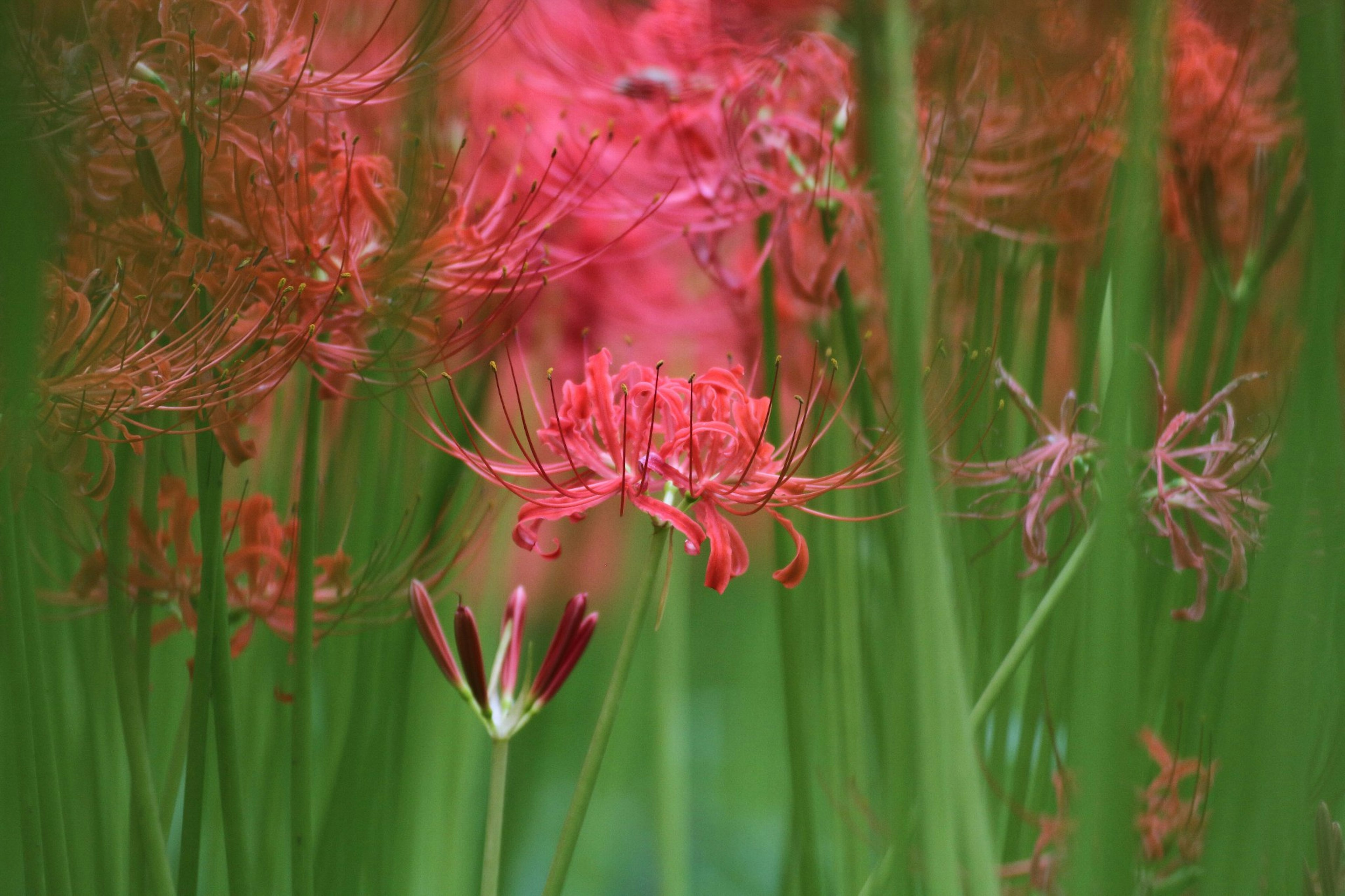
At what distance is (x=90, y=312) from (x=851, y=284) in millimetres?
235

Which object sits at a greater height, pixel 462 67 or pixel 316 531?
pixel 462 67

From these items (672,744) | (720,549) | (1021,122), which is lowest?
(672,744)

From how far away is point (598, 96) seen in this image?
0.39 m

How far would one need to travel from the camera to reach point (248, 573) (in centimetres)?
29

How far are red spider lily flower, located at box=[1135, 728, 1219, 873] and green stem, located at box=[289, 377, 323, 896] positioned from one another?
0.23m

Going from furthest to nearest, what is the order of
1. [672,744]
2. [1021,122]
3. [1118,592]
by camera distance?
1. [672,744]
2. [1021,122]
3. [1118,592]

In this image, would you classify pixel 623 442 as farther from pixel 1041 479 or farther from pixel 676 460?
pixel 1041 479

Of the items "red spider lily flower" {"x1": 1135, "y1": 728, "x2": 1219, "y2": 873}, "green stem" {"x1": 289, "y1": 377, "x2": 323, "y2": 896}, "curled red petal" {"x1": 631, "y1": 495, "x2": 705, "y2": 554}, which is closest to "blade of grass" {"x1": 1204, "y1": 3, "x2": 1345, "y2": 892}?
"red spider lily flower" {"x1": 1135, "y1": 728, "x2": 1219, "y2": 873}

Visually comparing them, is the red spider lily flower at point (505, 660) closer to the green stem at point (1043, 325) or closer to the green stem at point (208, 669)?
the green stem at point (208, 669)

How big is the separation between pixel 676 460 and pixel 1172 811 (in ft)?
0.54

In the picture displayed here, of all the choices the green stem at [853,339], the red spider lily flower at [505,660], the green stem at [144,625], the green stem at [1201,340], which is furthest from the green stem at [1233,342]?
the green stem at [144,625]

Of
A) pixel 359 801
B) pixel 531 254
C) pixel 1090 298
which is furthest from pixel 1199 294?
pixel 359 801

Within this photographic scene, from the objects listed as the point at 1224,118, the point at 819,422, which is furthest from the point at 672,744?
the point at 1224,118

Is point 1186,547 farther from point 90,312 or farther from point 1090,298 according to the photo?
point 90,312
